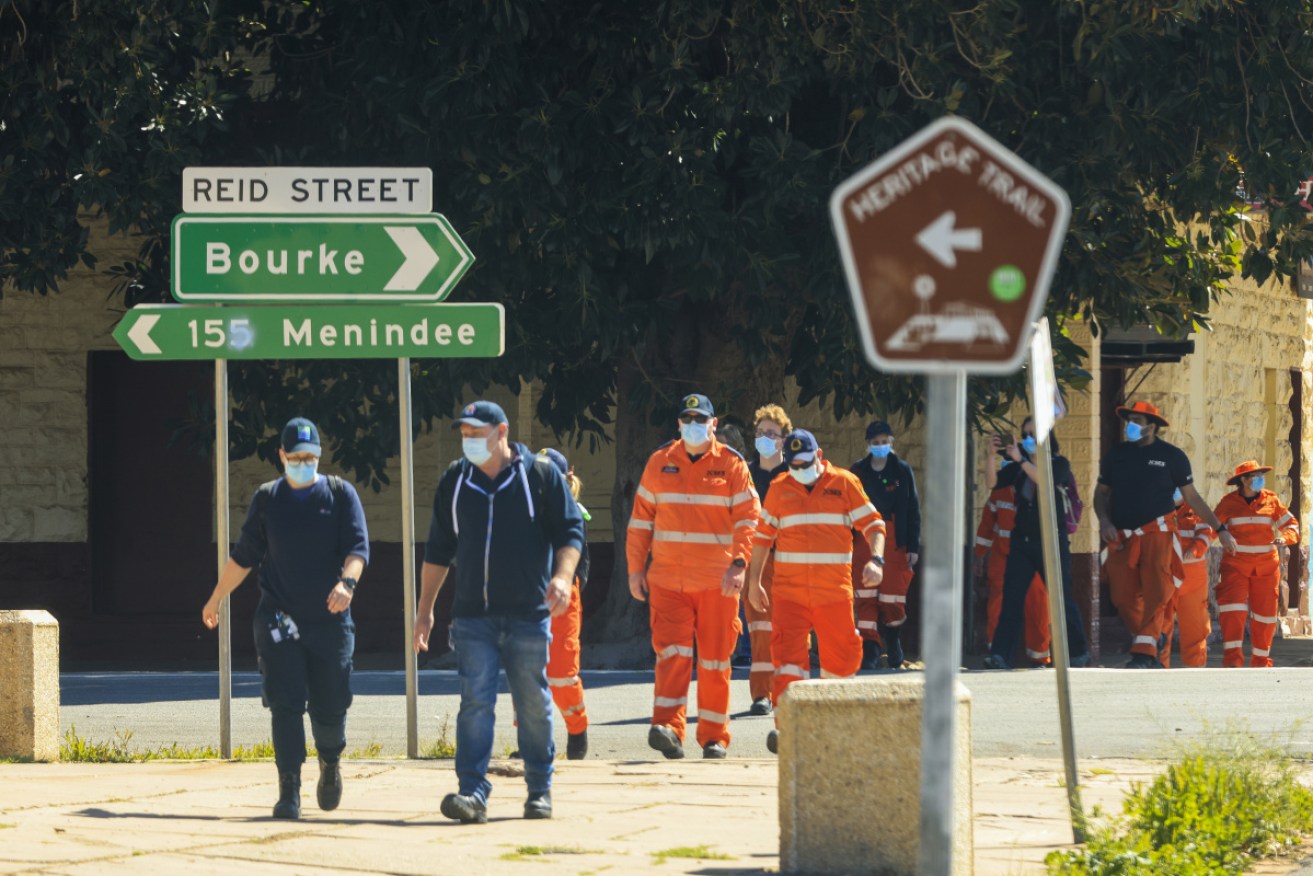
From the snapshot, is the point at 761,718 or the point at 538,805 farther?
the point at 761,718

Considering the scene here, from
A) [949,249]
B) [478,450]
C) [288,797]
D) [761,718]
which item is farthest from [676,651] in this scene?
[949,249]

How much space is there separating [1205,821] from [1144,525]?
9.17 meters

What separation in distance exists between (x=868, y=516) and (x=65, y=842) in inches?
197

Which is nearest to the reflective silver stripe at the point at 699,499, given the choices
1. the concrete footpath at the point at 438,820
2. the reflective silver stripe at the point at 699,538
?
the reflective silver stripe at the point at 699,538

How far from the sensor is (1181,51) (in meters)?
16.7

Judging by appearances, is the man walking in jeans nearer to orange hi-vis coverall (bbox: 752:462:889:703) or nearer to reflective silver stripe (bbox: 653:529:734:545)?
reflective silver stripe (bbox: 653:529:734:545)

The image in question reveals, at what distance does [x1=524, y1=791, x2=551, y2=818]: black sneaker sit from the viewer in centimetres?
935

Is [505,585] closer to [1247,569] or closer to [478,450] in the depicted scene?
[478,450]

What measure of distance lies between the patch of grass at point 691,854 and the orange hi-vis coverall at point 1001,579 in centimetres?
893

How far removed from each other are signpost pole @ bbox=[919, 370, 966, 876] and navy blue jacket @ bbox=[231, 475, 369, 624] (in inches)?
182

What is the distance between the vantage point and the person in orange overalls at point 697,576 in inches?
462

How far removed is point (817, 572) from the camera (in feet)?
39.0

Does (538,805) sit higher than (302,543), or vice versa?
(302,543)

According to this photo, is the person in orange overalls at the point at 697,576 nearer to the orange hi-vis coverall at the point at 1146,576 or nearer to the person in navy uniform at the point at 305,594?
the person in navy uniform at the point at 305,594
